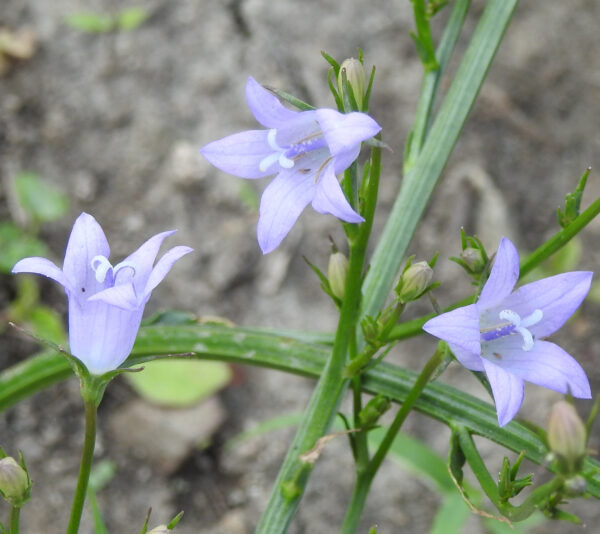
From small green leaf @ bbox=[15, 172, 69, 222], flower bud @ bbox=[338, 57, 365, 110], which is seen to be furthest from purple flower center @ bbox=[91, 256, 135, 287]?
small green leaf @ bbox=[15, 172, 69, 222]

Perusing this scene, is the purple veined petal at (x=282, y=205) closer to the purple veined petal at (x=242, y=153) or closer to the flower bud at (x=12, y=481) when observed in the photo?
the purple veined petal at (x=242, y=153)

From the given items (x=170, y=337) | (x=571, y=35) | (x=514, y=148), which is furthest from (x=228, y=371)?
(x=571, y=35)

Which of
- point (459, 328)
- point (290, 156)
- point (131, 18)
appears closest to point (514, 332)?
point (459, 328)

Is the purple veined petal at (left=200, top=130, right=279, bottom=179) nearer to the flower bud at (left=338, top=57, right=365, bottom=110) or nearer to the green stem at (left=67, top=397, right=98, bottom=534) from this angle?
the flower bud at (left=338, top=57, right=365, bottom=110)

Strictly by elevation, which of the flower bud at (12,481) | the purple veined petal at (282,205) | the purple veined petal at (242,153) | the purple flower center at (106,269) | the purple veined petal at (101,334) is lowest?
the flower bud at (12,481)

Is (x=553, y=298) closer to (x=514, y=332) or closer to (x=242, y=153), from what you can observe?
(x=514, y=332)

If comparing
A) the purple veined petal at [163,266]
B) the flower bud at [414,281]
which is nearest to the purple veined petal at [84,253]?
the purple veined petal at [163,266]

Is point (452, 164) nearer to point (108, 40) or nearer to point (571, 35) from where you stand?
point (571, 35)
